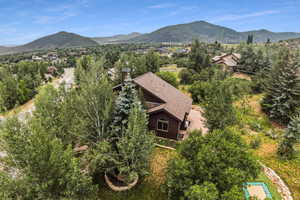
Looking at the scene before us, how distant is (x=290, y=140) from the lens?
1381cm

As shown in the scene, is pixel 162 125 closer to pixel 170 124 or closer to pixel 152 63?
pixel 170 124

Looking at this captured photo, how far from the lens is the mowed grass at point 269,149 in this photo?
1192 cm

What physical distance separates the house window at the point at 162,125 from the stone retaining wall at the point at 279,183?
A: 9417 mm

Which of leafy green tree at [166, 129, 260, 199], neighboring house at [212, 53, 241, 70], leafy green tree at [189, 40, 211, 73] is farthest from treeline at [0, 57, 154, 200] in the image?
neighboring house at [212, 53, 241, 70]

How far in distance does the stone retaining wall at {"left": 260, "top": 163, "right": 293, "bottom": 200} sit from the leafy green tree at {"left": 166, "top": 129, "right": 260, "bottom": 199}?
203 inches

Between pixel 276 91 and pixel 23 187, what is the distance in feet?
97.7

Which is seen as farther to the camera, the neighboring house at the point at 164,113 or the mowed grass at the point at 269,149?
the neighboring house at the point at 164,113

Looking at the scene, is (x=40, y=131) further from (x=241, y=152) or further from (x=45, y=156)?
(x=241, y=152)

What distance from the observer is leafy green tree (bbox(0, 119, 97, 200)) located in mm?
6465

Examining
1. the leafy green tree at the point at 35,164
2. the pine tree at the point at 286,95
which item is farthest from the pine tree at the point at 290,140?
the leafy green tree at the point at 35,164

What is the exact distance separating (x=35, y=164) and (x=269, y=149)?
19.5 metres

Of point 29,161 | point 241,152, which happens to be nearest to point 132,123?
point 29,161

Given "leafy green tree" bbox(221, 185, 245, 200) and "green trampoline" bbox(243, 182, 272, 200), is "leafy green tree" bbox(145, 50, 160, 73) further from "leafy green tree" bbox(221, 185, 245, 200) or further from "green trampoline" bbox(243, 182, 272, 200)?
"leafy green tree" bbox(221, 185, 245, 200)

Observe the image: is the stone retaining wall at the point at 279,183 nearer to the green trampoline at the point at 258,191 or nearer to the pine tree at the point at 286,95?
the green trampoline at the point at 258,191
